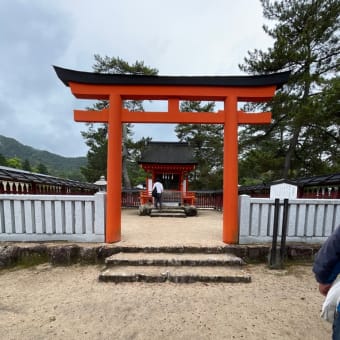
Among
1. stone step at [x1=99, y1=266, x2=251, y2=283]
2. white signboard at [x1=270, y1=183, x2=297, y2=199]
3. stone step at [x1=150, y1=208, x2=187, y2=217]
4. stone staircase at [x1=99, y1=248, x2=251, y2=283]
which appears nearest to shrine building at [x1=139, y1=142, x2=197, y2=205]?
stone step at [x1=150, y1=208, x2=187, y2=217]

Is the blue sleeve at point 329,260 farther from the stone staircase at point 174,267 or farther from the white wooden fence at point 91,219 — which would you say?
the white wooden fence at point 91,219

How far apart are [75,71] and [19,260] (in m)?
3.69

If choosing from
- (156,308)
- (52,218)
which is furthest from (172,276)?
(52,218)

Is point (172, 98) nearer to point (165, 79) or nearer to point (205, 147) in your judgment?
point (165, 79)

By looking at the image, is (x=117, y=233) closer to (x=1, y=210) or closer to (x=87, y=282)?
(x=87, y=282)

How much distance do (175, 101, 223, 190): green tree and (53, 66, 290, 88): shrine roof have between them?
17466 millimetres

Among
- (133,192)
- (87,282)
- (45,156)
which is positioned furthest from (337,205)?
(45,156)

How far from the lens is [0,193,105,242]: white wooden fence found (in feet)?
12.7

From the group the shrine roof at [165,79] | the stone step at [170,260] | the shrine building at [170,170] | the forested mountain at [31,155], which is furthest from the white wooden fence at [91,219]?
the forested mountain at [31,155]

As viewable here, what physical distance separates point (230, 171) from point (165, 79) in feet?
7.49

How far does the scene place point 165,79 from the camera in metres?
4.08

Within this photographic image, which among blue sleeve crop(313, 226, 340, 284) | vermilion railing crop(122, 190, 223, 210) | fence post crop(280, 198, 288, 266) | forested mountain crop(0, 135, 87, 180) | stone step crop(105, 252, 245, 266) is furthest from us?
forested mountain crop(0, 135, 87, 180)

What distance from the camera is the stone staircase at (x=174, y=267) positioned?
3.03 m

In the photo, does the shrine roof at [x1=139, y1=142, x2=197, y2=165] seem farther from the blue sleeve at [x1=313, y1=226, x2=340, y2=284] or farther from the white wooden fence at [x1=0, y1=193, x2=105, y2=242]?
the blue sleeve at [x1=313, y1=226, x2=340, y2=284]
